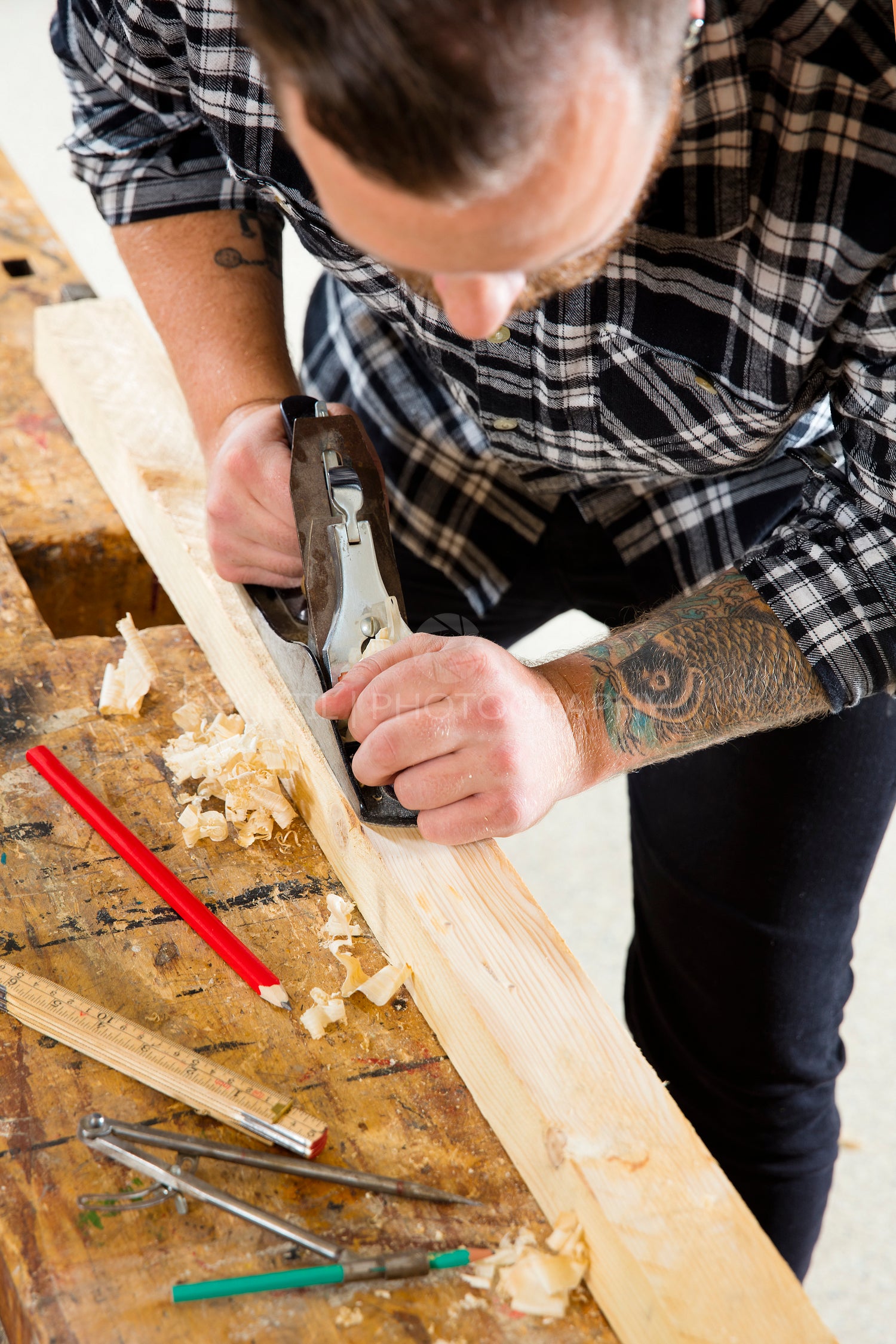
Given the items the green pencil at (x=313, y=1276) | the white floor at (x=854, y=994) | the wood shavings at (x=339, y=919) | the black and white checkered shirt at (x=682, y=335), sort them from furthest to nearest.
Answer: the white floor at (x=854, y=994) < the wood shavings at (x=339, y=919) < the black and white checkered shirt at (x=682, y=335) < the green pencil at (x=313, y=1276)

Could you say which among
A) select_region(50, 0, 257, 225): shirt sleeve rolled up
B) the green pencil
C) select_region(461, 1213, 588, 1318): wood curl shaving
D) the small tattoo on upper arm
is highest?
select_region(50, 0, 257, 225): shirt sleeve rolled up

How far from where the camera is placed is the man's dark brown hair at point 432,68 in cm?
50

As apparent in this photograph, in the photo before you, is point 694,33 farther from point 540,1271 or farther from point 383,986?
point 540,1271

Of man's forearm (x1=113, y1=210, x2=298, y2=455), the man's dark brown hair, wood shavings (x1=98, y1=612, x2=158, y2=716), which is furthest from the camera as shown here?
man's forearm (x1=113, y1=210, x2=298, y2=455)

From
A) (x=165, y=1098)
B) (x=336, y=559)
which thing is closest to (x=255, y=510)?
(x=336, y=559)

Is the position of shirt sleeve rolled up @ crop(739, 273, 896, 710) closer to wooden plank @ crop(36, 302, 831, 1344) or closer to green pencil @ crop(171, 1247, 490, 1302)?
wooden plank @ crop(36, 302, 831, 1344)

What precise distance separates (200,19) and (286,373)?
0.39 metres

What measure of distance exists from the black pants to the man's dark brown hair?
0.82m

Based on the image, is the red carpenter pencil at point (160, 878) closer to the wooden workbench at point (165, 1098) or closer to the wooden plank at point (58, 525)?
the wooden workbench at point (165, 1098)

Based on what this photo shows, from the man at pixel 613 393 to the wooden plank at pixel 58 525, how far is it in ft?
0.70

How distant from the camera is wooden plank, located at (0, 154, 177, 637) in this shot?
4.43 feet

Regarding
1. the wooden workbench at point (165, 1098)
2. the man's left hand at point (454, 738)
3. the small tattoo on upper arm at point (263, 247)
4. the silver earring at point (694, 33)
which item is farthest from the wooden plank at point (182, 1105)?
the silver earring at point (694, 33)

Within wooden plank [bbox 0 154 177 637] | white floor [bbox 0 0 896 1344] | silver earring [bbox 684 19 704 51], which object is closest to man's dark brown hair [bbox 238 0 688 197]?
silver earring [bbox 684 19 704 51]

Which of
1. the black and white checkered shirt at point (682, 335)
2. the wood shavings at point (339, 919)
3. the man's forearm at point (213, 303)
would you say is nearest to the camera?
the black and white checkered shirt at point (682, 335)
